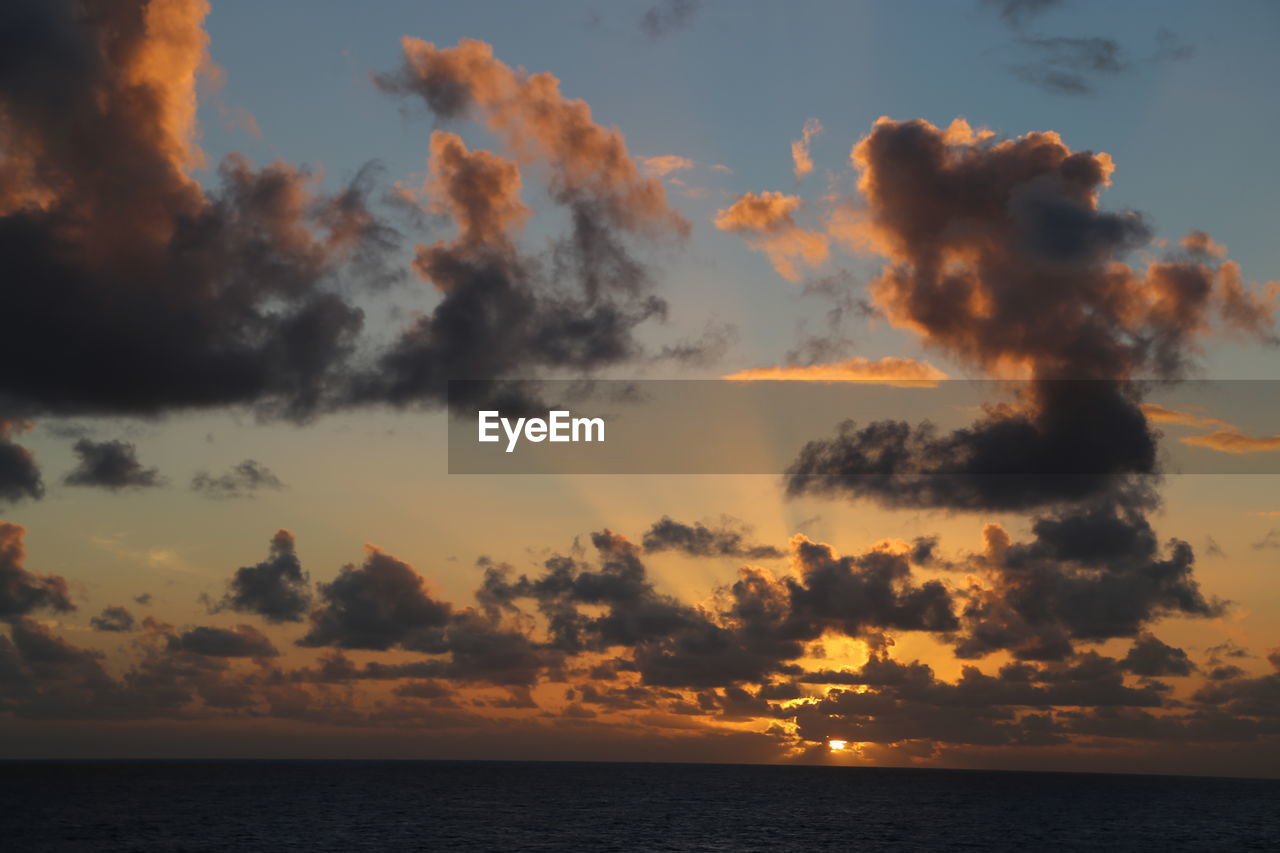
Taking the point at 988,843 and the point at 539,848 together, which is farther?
the point at 988,843

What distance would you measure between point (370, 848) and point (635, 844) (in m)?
45.2

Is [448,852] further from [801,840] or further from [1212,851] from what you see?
[1212,851]

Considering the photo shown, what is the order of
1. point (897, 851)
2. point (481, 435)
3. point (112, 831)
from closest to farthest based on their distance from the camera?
point (481, 435) < point (897, 851) < point (112, 831)

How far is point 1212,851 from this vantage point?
646 feet

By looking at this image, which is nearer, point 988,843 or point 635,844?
point 635,844

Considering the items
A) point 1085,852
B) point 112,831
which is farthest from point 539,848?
point 1085,852

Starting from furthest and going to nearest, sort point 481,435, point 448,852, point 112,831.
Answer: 1. point 112,831
2. point 448,852
3. point 481,435

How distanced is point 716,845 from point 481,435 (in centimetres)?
11558

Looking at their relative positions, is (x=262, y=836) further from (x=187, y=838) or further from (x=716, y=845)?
(x=716, y=845)

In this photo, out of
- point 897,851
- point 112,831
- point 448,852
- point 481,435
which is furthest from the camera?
point 112,831

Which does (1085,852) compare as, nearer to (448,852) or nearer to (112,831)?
(448,852)

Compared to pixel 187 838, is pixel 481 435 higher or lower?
higher

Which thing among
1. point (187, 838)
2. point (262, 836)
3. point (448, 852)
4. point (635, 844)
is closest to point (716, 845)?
point (635, 844)

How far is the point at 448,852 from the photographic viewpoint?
535 feet
